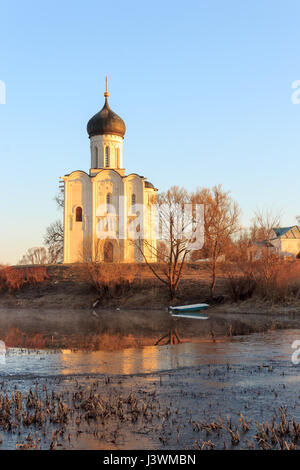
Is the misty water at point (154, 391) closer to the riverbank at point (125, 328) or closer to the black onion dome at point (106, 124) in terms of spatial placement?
the riverbank at point (125, 328)

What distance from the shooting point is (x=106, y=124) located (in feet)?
131

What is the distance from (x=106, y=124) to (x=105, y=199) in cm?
586

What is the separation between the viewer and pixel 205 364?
11.5m

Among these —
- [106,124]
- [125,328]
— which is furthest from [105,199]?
[125,328]

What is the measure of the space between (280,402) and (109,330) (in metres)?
11.7

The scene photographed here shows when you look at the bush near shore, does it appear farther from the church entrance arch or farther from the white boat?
the church entrance arch

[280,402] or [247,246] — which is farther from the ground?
[247,246]

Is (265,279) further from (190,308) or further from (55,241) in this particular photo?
(55,241)

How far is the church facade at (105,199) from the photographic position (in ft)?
128

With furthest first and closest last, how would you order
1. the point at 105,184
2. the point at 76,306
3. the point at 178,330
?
1. the point at 105,184
2. the point at 76,306
3. the point at 178,330

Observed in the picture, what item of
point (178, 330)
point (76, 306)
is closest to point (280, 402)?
point (178, 330)

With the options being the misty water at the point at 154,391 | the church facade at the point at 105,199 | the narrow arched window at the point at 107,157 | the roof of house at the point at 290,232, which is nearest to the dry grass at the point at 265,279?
the misty water at the point at 154,391
